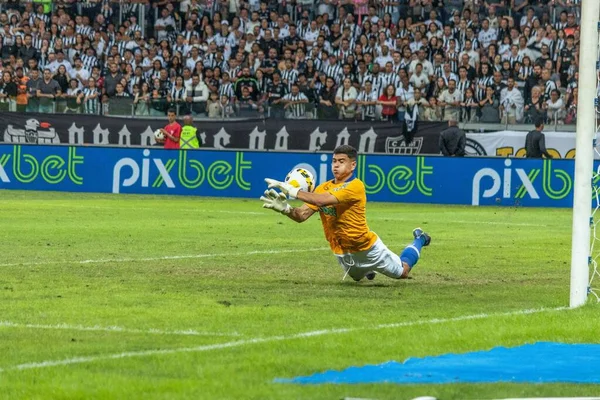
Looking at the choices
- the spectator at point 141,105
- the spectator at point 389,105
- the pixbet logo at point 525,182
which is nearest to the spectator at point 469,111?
the spectator at point 389,105

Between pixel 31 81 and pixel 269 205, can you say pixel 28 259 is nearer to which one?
pixel 269 205

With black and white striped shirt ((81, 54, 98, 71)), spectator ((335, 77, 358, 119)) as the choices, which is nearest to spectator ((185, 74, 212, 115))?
spectator ((335, 77, 358, 119))

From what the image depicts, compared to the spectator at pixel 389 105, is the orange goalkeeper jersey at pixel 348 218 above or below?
below

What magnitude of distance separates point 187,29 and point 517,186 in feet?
45.4

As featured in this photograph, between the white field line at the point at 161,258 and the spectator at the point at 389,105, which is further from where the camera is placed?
the spectator at the point at 389,105

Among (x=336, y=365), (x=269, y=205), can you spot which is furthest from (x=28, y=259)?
(x=336, y=365)

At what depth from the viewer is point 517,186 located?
90.3 feet

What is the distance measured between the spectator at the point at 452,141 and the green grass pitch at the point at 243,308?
9.81 metres

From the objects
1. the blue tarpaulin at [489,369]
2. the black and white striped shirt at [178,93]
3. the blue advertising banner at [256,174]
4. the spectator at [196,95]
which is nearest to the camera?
the blue tarpaulin at [489,369]

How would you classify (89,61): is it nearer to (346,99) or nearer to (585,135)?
(346,99)

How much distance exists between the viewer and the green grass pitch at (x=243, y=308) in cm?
701

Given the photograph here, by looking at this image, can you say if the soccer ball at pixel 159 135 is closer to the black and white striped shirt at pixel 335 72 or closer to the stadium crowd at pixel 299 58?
the stadium crowd at pixel 299 58

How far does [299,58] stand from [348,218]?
2235 cm

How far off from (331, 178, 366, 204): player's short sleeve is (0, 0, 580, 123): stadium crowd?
62.5 ft
